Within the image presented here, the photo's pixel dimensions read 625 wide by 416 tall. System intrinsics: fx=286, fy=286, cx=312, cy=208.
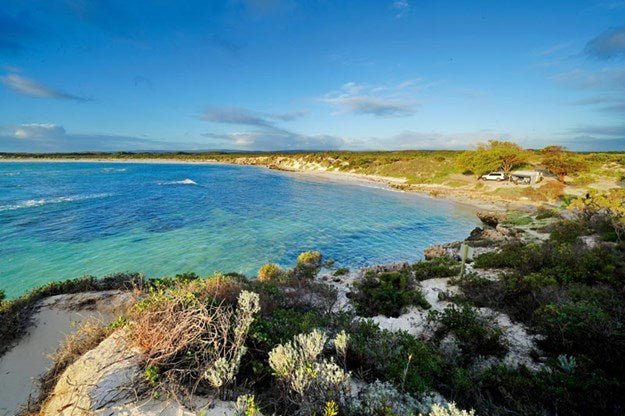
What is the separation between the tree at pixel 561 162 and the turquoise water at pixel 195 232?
78.9 ft

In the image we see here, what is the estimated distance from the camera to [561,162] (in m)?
48.2

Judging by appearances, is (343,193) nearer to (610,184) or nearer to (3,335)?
(610,184)

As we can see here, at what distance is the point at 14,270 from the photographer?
52.8ft

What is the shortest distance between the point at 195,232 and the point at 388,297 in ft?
65.0

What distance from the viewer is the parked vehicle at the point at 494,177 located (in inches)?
2151

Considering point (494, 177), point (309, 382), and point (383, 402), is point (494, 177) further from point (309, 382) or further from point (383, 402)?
point (309, 382)

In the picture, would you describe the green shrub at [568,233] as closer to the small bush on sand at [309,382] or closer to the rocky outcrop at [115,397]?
the small bush on sand at [309,382]

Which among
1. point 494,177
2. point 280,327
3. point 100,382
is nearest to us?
point 100,382

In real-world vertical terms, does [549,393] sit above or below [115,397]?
below

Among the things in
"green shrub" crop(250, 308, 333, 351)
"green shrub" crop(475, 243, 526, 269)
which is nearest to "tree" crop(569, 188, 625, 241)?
"green shrub" crop(475, 243, 526, 269)

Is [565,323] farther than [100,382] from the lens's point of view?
Yes

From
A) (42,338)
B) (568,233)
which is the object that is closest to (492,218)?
(568,233)

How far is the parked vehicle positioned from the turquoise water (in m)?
20.5

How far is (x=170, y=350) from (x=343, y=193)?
48.0 metres
